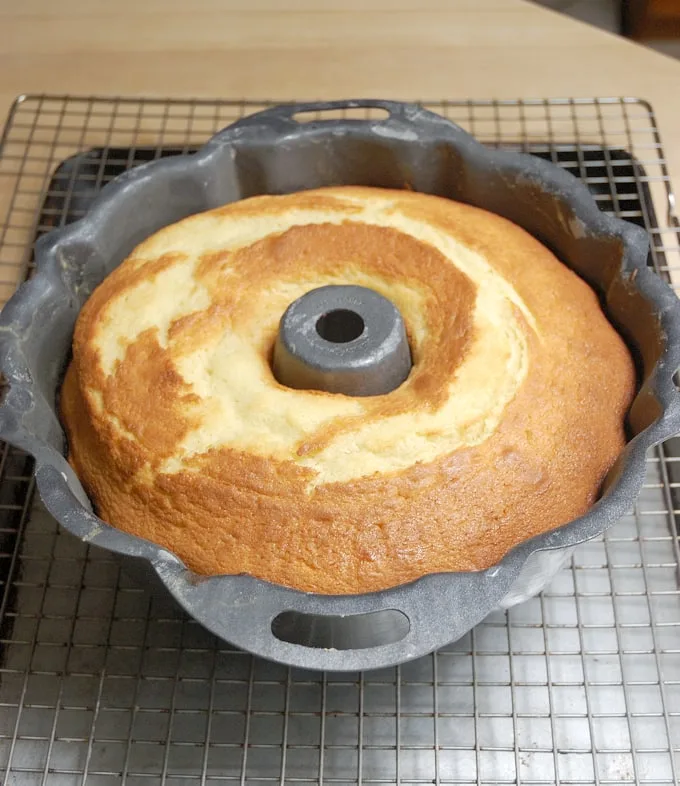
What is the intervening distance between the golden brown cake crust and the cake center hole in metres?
0.09

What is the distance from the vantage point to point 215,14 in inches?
83.1

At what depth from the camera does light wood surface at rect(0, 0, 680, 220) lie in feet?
6.43

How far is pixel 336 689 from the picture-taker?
1252 mm

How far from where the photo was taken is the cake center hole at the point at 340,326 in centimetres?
118

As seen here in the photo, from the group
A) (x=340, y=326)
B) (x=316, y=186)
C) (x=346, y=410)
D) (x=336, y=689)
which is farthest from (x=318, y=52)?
(x=336, y=689)

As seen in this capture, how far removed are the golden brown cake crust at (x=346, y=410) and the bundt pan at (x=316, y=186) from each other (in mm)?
53

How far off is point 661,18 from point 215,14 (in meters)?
1.58

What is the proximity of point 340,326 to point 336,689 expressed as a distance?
0.56 m

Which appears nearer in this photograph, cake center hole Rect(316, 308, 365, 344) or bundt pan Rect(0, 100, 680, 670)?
bundt pan Rect(0, 100, 680, 670)

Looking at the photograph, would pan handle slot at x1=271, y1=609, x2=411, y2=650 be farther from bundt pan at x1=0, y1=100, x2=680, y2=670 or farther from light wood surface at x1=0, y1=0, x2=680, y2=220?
light wood surface at x1=0, y1=0, x2=680, y2=220

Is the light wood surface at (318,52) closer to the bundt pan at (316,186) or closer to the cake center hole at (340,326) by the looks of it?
the bundt pan at (316,186)

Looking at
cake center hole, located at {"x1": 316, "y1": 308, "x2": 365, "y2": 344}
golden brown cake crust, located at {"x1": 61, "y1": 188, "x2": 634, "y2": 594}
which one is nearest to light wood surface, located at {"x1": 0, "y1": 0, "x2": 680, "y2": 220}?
golden brown cake crust, located at {"x1": 61, "y1": 188, "x2": 634, "y2": 594}

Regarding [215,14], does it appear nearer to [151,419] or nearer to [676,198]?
[676,198]

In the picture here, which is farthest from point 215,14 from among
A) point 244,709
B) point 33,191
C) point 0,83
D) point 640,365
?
point 244,709
